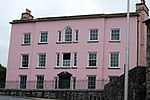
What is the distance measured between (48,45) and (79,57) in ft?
14.4

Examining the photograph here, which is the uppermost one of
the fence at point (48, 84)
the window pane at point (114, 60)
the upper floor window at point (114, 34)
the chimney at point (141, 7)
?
the chimney at point (141, 7)

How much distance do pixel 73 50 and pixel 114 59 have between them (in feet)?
16.4

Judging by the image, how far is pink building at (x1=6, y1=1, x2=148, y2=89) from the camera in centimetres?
3566

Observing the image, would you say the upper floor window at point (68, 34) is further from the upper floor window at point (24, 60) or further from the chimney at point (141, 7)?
the chimney at point (141, 7)

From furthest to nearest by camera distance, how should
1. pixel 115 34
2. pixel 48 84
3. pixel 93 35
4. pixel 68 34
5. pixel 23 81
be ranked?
1. pixel 23 81
2. pixel 68 34
3. pixel 48 84
4. pixel 93 35
5. pixel 115 34

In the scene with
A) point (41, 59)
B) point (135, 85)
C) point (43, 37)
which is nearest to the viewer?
point (135, 85)

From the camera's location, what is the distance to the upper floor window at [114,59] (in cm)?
3556

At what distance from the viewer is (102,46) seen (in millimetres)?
36344

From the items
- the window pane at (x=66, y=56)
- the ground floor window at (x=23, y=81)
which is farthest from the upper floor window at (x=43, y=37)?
the ground floor window at (x=23, y=81)

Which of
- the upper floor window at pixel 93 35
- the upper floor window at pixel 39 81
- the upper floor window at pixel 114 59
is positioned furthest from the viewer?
the upper floor window at pixel 39 81

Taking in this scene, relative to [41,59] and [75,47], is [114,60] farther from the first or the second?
[41,59]

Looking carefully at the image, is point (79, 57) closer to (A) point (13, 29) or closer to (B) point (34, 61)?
(B) point (34, 61)

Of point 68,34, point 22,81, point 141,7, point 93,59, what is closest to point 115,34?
point 93,59

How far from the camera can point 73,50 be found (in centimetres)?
3756
